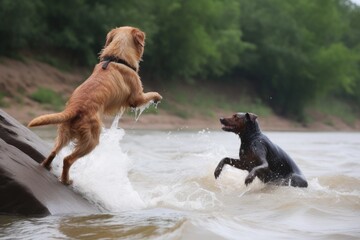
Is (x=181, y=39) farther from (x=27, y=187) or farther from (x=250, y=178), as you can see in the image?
(x=27, y=187)

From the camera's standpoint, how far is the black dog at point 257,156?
31.4 ft

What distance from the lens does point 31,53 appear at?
1396 inches

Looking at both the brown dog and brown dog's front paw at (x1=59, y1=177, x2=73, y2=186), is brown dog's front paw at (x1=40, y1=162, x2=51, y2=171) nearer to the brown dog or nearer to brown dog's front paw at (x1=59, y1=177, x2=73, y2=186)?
the brown dog

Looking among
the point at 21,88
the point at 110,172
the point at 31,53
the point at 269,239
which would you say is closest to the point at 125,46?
the point at 110,172

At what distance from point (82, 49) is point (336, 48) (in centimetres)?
2781

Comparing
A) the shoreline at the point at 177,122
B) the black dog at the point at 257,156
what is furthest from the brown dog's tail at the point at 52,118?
the shoreline at the point at 177,122

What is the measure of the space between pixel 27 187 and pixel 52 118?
0.72 m

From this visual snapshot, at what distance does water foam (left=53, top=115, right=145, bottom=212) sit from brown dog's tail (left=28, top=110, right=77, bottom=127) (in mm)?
725

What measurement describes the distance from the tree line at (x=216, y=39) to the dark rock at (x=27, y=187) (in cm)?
2469

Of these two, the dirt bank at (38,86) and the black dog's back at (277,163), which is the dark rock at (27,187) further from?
the dirt bank at (38,86)

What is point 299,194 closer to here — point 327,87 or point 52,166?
point 52,166

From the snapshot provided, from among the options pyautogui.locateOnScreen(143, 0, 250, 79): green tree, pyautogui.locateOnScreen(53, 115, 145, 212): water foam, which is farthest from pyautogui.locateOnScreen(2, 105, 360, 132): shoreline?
pyautogui.locateOnScreen(53, 115, 145, 212): water foam

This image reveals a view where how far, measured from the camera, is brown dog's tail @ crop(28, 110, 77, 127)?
6.50m

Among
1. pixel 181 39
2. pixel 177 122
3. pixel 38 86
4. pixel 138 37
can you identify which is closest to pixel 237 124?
pixel 138 37
